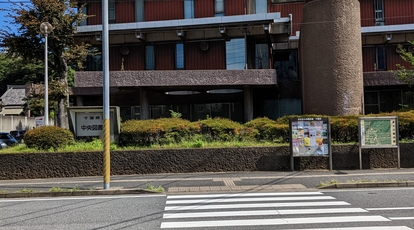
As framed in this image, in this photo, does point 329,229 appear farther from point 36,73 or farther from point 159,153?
point 36,73

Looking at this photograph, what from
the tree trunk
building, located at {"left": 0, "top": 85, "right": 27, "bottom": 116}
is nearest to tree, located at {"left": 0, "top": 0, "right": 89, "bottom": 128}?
the tree trunk

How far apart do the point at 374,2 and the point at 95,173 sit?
23.7m

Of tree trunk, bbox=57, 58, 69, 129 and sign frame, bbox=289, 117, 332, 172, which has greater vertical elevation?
tree trunk, bbox=57, 58, 69, 129

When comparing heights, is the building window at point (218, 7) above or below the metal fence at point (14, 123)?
above

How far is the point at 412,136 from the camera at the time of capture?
615 inches

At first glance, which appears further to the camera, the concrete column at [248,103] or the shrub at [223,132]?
the concrete column at [248,103]

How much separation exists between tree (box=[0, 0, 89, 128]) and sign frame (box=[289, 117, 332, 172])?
13669 mm

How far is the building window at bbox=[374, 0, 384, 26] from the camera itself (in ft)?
90.3

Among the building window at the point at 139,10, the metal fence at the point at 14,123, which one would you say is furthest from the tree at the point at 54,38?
the metal fence at the point at 14,123

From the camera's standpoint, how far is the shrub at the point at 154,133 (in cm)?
1552

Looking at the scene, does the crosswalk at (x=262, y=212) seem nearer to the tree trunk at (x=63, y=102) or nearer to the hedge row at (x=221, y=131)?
the hedge row at (x=221, y=131)

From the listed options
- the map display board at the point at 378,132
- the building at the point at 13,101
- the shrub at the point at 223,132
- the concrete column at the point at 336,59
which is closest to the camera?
the map display board at the point at 378,132

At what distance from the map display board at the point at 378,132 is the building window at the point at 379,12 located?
15.7m

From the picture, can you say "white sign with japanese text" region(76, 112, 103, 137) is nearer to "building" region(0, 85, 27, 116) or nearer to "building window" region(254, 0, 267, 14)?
"building window" region(254, 0, 267, 14)
